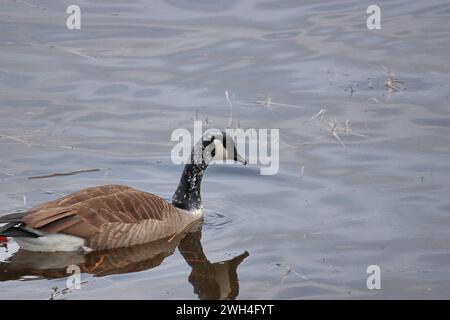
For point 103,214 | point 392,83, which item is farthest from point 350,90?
point 103,214

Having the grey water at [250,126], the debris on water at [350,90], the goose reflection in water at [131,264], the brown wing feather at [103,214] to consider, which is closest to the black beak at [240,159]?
the grey water at [250,126]

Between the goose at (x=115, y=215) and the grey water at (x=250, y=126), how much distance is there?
220mm

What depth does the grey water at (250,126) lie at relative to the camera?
990cm

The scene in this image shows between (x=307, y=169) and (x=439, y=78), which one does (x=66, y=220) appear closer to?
(x=307, y=169)

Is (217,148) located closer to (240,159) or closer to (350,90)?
(240,159)

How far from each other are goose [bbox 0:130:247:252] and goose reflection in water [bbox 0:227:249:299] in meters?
0.11

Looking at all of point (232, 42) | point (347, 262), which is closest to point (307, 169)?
point (347, 262)

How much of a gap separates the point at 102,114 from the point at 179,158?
1.70 meters

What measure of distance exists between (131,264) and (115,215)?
0.75 m

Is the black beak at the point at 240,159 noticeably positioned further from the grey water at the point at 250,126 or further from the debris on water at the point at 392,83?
the debris on water at the point at 392,83

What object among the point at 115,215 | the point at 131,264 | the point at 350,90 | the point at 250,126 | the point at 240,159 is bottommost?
the point at 131,264

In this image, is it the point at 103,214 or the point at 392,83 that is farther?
the point at 392,83

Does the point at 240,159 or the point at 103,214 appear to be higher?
the point at 240,159

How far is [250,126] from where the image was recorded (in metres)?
13.4
